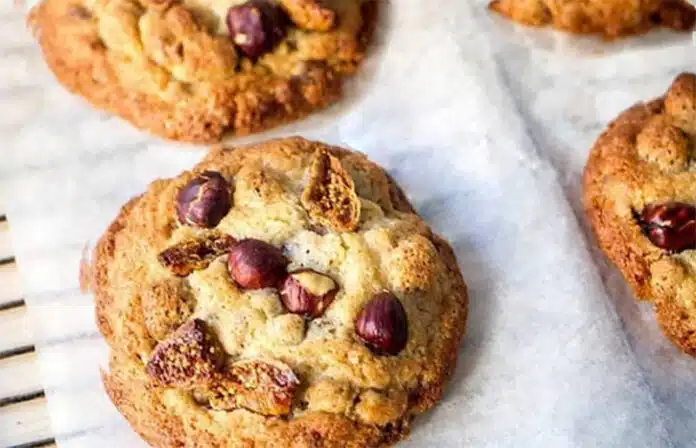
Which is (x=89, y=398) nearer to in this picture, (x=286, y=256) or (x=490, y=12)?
(x=286, y=256)

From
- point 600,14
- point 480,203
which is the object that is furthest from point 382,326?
point 600,14

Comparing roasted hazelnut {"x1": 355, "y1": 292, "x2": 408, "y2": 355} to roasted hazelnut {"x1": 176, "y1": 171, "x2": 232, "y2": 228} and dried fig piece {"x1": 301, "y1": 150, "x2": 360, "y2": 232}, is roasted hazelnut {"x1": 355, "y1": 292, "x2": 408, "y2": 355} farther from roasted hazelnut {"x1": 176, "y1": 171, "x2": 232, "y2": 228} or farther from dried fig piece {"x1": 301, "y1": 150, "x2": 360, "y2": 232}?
roasted hazelnut {"x1": 176, "y1": 171, "x2": 232, "y2": 228}

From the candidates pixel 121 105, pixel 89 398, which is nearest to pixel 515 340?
pixel 89 398

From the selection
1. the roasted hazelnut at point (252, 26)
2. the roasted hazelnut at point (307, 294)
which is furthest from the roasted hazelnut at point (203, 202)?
the roasted hazelnut at point (252, 26)

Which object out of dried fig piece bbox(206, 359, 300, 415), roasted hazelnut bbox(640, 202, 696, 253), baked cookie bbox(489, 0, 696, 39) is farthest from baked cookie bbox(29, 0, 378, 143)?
roasted hazelnut bbox(640, 202, 696, 253)

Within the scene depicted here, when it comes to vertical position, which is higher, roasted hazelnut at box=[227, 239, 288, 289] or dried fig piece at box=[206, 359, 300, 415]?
roasted hazelnut at box=[227, 239, 288, 289]

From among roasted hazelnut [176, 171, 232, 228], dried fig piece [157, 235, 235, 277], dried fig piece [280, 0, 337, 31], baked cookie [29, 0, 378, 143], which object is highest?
dried fig piece [280, 0, 337, 31]

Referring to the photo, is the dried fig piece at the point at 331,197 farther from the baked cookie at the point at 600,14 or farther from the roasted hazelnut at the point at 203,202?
the baked cookie at the point at 600,14
